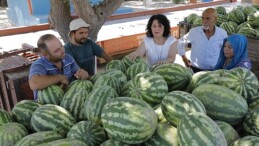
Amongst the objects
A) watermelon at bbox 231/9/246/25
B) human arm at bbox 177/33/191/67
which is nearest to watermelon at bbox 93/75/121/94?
human arm at bbox 177/33/191/67

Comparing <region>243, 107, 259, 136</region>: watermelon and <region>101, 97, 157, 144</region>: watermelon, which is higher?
<region>101, 97, 157, 144</region>: watermelon

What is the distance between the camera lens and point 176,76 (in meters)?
2.18

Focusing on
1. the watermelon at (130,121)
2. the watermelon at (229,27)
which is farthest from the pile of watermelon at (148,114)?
the watermelon at (229,27)

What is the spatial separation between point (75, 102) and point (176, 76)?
79 centimetres

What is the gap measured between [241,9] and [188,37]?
115 inches

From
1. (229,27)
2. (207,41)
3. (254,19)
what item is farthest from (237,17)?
(207,41)

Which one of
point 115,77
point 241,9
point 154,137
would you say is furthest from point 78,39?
point 241,9

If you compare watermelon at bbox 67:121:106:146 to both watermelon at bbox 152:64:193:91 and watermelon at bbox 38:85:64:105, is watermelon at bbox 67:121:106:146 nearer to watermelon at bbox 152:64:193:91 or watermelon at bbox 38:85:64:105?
watermelon at bbox 38:85:64:105

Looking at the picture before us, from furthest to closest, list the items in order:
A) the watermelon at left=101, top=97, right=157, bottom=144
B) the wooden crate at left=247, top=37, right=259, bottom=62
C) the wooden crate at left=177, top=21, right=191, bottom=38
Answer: the wooden crate at left=177, top=21, right=191, bottom=38 → the wooden crate at left=247, top=37, right=259, bottom=62 → the watermelon at left=101, top=97, right=157, bottom=144

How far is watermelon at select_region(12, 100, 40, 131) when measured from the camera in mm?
2045

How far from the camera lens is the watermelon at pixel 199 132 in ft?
4.41

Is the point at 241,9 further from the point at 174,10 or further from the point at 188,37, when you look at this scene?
the point at 174,10

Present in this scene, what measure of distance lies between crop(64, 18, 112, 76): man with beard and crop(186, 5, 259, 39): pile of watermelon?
320 centimetres

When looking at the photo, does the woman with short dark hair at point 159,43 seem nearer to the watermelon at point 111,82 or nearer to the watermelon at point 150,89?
the watermelon at point 111,82
